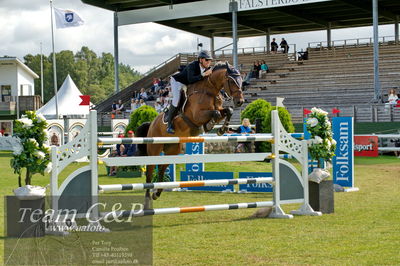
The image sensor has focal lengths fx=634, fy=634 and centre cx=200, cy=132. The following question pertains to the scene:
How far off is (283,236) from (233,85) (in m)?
2.37

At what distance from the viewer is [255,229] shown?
6.96 metres

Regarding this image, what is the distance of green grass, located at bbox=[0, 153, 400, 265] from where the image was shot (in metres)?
5.34

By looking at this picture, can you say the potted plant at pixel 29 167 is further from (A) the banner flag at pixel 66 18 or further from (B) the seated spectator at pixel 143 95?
(B) the seated spectator at pixel 143 95

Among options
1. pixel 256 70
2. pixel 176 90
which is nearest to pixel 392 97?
pixel 256 70

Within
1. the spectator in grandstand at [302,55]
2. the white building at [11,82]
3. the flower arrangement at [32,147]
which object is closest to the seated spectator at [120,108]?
the spectator in grandstand at [302,55]

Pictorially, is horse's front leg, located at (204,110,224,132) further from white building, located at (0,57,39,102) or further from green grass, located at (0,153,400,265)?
→ white building, located at (0,57,39,102)

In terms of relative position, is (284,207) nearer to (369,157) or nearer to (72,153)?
(72,153)

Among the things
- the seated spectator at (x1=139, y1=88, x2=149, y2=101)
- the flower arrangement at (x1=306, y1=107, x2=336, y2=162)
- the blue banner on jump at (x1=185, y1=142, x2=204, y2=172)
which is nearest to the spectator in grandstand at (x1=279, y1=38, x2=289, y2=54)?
the seated spectator at (x1=139, y1=88, x2=149, y2=101)

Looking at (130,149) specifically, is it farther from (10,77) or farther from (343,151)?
(10,77)

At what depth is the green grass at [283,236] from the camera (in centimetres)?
534

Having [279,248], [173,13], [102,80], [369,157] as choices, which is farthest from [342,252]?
[102,80]

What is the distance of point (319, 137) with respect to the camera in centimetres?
863

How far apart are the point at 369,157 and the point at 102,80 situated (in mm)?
102002

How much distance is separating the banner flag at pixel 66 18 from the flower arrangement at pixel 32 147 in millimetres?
25381
